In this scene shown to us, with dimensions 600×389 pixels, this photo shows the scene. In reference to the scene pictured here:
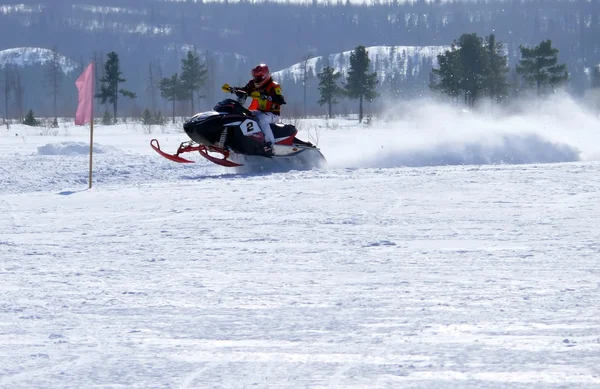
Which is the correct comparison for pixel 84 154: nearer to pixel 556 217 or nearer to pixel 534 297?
pixel 556 217

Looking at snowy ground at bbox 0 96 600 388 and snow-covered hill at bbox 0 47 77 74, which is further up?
snow-covered hill at bbox 0 47 77 74

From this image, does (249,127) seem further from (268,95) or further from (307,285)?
(307,285)

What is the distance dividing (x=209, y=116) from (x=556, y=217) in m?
6.71

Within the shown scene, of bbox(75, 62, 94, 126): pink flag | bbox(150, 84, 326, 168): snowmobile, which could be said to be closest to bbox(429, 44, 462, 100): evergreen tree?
bbox(150, 84, 326, 168): snowmobile

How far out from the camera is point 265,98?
1387 cm

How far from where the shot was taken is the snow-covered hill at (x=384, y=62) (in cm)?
15038

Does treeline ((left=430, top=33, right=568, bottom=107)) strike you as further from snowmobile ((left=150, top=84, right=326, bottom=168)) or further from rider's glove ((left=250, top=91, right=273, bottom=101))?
rider's glove ((left=250, top=91, right=273, bottom=101))

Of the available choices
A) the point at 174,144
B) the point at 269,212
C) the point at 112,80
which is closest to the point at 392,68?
the point at 112,80

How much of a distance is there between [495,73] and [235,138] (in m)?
40.3

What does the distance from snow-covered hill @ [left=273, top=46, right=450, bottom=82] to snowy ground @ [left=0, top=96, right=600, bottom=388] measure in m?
133

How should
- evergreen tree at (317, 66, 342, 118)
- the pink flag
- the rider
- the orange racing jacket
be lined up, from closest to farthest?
the pink flag → the rider → the orange racing jacket → evergreen tree at (317, 66, 342, 118)

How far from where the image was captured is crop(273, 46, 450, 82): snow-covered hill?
15038cm

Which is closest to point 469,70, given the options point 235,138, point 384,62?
point 235,138

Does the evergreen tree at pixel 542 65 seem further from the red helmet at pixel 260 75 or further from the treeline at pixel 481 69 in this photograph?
the red helmet at pixel 260 75
